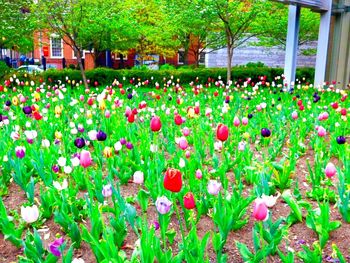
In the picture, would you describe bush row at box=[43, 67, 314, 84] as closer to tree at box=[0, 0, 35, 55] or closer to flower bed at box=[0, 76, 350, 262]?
tree at box=[0, 0, 35, 55]

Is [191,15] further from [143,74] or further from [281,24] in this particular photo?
[281,24]

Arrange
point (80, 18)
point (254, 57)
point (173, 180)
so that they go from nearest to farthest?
1. point (173, 180)
2. point (80, 18)
3. point (254, 57)

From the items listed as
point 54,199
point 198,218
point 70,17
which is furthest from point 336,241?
point 70,17

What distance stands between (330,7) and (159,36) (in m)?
9.64

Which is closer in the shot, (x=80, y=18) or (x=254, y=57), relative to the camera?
(x=80, y=18)

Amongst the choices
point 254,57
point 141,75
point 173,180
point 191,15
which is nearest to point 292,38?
point 191,15

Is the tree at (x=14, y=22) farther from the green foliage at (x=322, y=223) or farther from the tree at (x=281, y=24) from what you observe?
the green foliage at (x=322, y=223)

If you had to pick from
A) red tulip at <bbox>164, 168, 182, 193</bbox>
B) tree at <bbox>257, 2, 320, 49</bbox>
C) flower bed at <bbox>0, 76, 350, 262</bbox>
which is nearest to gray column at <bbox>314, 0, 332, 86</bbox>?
tree at <bbox>257, 2, 320, 49</bbox>

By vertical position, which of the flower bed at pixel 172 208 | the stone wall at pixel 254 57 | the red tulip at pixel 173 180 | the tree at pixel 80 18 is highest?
the tree at pixel 80 18

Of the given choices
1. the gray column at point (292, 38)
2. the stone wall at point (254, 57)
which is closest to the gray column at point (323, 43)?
the gray column at point (292, 38)

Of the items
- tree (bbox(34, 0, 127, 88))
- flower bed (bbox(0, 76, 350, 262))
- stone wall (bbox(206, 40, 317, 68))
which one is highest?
tree (bbox(34, 0, 127, 88))

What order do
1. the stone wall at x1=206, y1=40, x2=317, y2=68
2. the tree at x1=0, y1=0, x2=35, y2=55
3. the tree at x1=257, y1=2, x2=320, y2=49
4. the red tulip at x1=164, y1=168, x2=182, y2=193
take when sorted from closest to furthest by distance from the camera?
the red tulip at x1=164, y1=168, x2=182, y2=193
the tree at x1=0, y1=0, x2=35, y2=55
the tree at x1=257, y1=2, x2=320, y2=49
the stone wall at x1=206, y1=40, x2=317, y2=68

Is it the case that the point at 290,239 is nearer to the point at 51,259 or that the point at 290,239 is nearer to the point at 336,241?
the point at 336,241

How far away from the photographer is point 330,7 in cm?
1315
